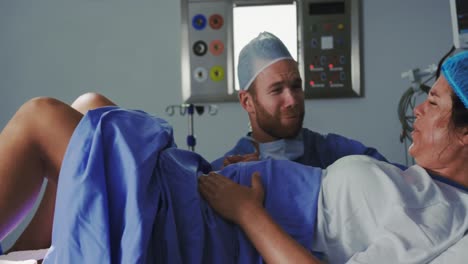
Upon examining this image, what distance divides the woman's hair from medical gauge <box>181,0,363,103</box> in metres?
1.74

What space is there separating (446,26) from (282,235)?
242 cm

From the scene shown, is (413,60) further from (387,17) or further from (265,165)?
(265,165)

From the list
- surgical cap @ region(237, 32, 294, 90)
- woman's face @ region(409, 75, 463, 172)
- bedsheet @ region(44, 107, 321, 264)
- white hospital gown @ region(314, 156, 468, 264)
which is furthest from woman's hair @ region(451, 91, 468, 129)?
surgical cap @ region(237, 32, 294, 90)

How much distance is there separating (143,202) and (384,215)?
54 centimetres

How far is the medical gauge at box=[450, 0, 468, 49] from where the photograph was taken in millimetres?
2084

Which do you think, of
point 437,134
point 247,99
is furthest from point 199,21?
point 437,134

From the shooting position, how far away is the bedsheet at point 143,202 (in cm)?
104

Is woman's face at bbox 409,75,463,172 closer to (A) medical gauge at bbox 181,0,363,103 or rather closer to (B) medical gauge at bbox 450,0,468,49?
(B) medical gauge at bbox 450,0,468,49

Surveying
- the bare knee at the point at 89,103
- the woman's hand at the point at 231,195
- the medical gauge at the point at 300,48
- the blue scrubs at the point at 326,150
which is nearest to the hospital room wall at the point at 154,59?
the medical gauge at the point at 300,48

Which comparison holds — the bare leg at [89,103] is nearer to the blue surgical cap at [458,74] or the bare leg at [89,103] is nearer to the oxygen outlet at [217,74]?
the blue surgical cap at [458,74]

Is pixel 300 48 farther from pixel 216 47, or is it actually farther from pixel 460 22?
pixel 460 22

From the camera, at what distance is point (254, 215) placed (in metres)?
1.17

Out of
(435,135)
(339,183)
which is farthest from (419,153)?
(339,183)

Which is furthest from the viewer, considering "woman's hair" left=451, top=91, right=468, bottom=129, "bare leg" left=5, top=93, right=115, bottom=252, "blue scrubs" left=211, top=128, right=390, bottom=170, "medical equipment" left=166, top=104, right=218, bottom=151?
"medical equipment" left=166, top=104, right=218, bottom=151
